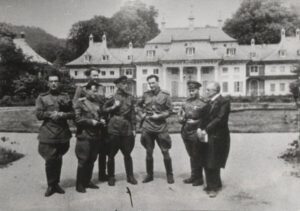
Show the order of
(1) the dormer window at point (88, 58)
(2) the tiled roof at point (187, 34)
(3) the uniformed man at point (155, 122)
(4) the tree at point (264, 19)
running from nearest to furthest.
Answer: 1. (3) the uniformed man at point (155, 122)
2. (4) the tree at point (264, 19)
3. (1) the dormer window at point (88, 58)
4. (2) the tiled roof at point (187, 34)

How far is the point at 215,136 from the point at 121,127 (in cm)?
111

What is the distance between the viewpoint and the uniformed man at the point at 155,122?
13.8 ft

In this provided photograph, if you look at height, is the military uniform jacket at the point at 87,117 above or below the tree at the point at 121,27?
below

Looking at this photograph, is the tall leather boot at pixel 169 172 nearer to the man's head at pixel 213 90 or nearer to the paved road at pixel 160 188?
the paved road at pixel 160 188

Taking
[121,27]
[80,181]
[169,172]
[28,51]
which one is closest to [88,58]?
[121,27]

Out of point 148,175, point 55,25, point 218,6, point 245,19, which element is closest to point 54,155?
point 148,175

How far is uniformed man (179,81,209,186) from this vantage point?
4133mm

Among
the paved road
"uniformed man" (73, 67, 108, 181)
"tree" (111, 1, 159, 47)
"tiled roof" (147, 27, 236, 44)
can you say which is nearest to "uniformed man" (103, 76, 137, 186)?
"uniformed man" (73, 67, 108, 181)

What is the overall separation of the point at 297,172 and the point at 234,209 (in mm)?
1327

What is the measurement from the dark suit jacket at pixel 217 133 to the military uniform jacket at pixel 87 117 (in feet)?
4.16

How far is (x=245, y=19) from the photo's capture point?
540 cm

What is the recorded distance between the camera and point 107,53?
5289 mm

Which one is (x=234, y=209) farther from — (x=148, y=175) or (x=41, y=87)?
(x=41, y=87)

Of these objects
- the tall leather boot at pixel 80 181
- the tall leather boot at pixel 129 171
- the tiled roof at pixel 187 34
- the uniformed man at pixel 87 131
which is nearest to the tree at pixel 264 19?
the tiled roof at pixel 187 34
